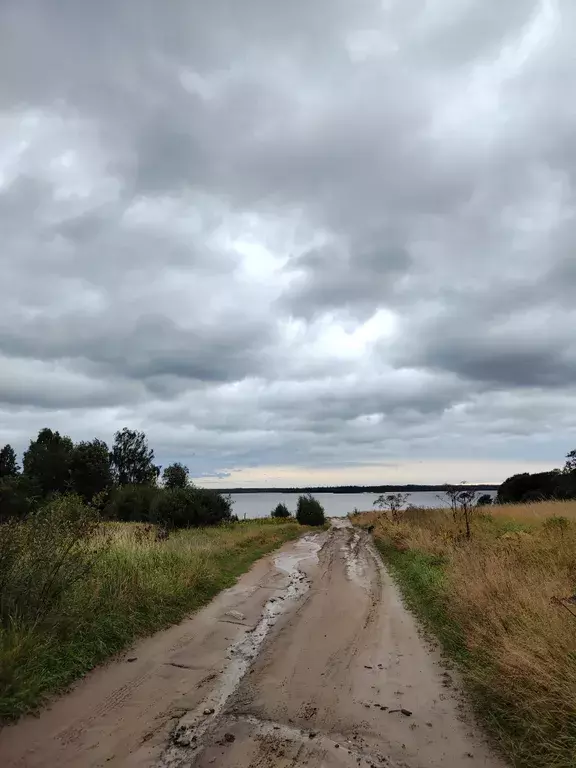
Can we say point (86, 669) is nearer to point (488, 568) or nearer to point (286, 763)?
point (286, 763)

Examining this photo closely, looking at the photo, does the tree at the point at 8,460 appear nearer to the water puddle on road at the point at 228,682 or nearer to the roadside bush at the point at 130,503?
the roadside bush at the point at 130,503

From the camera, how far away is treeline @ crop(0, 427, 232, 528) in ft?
80.4

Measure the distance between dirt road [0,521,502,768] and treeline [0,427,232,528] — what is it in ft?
Answer: 9.37

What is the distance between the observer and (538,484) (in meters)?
54.9

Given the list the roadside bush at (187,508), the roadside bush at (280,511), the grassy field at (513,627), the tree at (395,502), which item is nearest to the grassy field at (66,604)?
the grassy field at (513,627)

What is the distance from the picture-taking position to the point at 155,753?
14.4 ft

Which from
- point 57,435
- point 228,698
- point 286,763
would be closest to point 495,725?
point 286,763

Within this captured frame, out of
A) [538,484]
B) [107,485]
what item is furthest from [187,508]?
[538,484]

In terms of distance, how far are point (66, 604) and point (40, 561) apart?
682 mm

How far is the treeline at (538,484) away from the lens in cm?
4781

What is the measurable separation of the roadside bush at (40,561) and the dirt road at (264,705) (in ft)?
4.24

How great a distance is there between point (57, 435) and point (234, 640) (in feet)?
193

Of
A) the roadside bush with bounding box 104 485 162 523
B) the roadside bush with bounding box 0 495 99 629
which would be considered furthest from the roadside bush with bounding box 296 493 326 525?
the roadside bush with bounding box 0 495 99 629

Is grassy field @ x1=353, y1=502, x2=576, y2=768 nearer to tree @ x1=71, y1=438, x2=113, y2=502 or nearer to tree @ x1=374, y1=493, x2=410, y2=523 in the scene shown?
tree @ x1=374, y1=493, x2=410, y2=523
